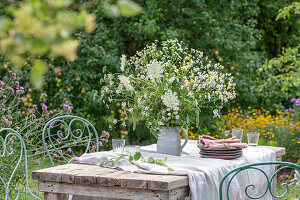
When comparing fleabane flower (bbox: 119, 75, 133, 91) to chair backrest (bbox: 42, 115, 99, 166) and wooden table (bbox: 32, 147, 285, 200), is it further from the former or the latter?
wooden table (bbox: 32, 147, 285, 200)

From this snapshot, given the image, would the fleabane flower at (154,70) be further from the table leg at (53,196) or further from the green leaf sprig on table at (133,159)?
the table leg at (53,196)

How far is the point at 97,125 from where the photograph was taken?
662 cm

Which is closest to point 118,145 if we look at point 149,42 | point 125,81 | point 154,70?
point 125,81

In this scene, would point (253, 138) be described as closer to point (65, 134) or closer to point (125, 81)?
point (125, 81)

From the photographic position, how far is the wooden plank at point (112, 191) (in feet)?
7.04

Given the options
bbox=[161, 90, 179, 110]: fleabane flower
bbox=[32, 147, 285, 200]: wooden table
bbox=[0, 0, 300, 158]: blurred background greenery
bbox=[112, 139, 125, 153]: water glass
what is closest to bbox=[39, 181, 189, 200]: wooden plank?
bbox=[32, 147, 285, 200]: wooden table

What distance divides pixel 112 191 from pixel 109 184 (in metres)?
0.06

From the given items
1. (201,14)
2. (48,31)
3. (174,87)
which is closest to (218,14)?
(201,14)

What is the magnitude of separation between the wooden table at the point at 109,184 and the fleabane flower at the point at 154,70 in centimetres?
74

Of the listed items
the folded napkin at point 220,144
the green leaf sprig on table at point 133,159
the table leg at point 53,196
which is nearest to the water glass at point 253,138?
the folded napkin at point 220,144

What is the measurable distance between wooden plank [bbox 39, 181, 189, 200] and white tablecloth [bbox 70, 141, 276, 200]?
9 cm

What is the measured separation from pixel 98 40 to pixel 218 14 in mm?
2047

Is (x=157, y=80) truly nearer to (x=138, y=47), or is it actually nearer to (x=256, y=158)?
(x=256, y=158)

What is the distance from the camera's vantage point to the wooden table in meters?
2.12
